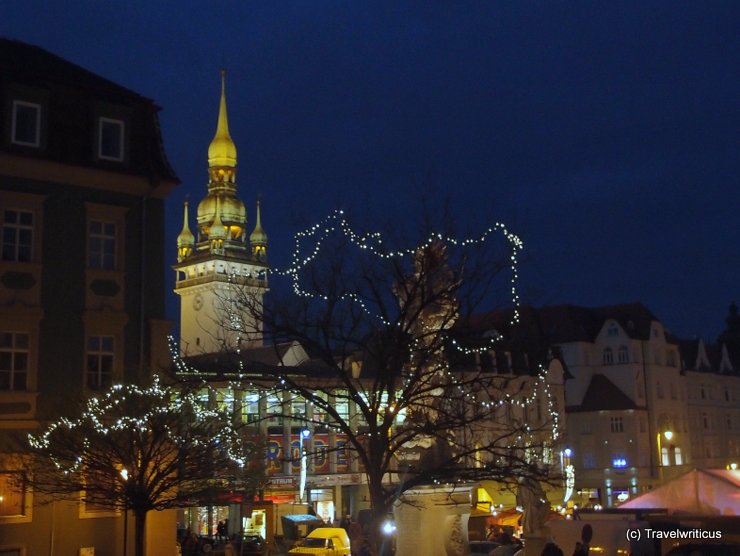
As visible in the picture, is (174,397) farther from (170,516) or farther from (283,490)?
(283,490)

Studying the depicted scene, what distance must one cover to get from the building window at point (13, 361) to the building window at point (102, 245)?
129 inches

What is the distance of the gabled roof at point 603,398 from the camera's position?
76.2 meters

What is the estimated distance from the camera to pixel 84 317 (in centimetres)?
3052

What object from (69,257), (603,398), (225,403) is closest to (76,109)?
(69,257)

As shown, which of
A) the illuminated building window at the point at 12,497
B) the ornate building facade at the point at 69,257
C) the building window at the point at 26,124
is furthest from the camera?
the building window at the point at 26,124

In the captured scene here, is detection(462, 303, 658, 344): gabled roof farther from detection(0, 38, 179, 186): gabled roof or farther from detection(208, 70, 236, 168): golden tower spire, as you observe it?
detection(0, 38, 179, 186): gabled roof

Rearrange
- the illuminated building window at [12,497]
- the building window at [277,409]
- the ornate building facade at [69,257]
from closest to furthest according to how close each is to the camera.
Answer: the building window at [277,409] → the illuminated building window at [12,497] → the ornate building facade at [69,257]

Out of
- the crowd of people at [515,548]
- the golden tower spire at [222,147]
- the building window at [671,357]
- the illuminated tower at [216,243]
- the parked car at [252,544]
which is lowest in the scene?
the parked car at [252,544]

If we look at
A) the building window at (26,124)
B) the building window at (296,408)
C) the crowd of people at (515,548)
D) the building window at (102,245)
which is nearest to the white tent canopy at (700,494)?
the crowd of people at (515,548)

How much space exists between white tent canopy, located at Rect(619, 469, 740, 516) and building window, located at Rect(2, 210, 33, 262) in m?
18.0

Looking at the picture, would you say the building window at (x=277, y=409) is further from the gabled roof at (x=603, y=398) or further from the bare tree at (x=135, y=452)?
the gabled roof at (x=603, y=398)

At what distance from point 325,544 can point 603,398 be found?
4664cm

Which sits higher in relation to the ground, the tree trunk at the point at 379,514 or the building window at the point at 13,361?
the building window at the point at 13,361

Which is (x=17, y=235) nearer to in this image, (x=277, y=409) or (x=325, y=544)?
(x=325, y=544)
